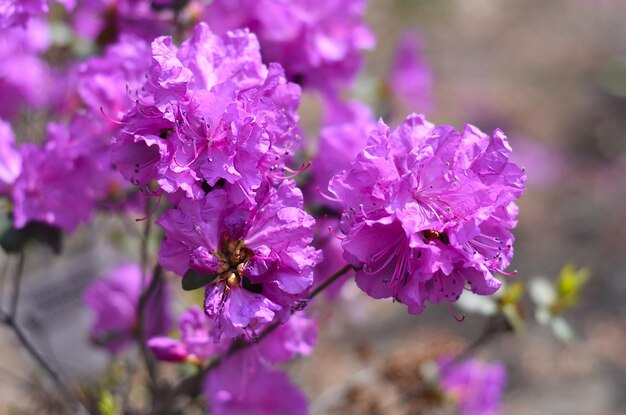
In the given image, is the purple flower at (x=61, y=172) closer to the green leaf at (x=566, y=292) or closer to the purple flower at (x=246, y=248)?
the purple flower at (x=246, y=248)

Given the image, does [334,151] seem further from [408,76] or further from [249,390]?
[408,76]

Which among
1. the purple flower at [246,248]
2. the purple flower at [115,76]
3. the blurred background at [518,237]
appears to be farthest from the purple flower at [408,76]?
the purple flower at [246,248]

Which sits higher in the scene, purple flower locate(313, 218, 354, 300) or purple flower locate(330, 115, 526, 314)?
purple flower locate(330, 115, 526, 314)

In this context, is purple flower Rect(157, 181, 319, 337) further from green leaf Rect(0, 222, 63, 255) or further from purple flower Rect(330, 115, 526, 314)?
green leaf Rect(0, 222, 63, 255)

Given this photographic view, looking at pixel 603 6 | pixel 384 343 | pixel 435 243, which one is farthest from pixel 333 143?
pixel 603 6

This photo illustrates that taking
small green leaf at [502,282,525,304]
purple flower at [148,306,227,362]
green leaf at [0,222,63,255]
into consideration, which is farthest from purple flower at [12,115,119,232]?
small green leaf at [502,282,525,304]

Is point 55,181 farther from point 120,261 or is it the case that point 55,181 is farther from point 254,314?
point 120,261
